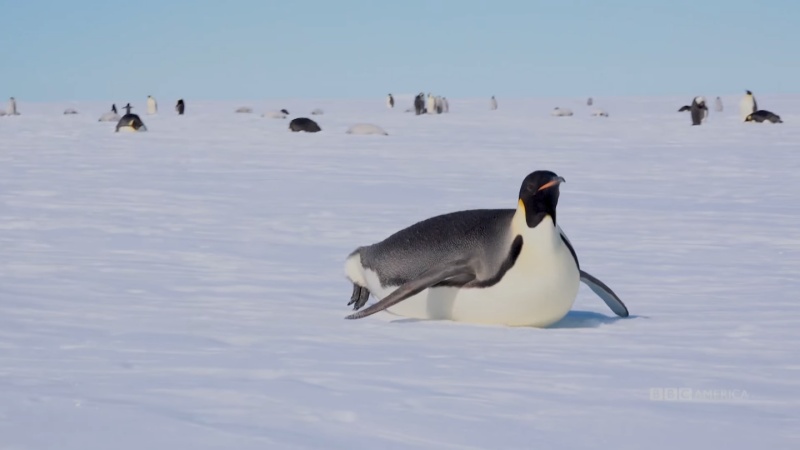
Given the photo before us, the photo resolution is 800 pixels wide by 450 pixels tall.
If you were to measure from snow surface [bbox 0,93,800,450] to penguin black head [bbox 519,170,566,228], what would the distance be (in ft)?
1.63

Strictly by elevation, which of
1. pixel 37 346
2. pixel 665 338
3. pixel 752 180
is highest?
pixel 37 346

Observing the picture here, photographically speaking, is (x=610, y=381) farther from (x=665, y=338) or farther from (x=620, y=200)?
(x=620, y=200)

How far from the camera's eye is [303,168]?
1628 cm

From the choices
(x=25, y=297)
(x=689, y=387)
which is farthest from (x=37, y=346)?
(x=689, y=387)

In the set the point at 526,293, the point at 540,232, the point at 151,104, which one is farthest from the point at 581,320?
the point at 151,104

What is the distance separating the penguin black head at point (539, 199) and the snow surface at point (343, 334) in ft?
1.63

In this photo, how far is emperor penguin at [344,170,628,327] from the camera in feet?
15.3

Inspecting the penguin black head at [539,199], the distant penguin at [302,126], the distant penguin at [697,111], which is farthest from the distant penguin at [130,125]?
the penguin black head at [539,199]

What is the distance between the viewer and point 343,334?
4.52 meters

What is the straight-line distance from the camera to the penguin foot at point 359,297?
5490mm

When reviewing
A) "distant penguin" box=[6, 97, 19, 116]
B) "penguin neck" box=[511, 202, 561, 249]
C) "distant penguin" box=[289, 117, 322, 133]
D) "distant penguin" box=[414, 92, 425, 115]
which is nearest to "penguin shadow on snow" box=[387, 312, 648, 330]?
"penguin neck" box=[511, 202, 561, 249]

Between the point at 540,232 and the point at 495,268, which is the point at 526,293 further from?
the point at 540,232

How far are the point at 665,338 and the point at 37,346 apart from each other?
252 centimetres

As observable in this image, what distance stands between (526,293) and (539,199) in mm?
404
